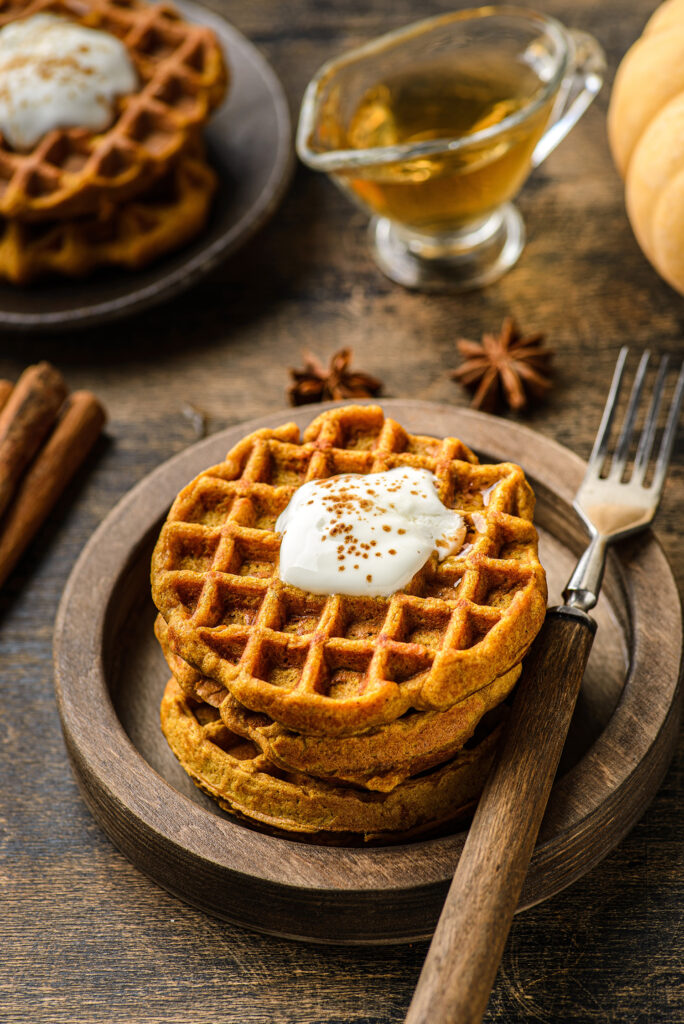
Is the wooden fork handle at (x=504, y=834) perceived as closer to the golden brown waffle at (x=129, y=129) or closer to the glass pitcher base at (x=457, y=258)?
the glass pitcher base at (x=457, y=258)

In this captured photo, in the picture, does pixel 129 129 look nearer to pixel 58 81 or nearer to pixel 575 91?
pixel 58 81

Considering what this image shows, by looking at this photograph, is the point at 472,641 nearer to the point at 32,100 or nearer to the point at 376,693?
the point at 376,693

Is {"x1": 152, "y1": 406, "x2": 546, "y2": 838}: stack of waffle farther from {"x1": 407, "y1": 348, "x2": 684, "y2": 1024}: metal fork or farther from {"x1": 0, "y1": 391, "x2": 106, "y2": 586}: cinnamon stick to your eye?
{"x1": 0, "y1": 391, "x2": 106, "y2": 586}: cinnamon stick

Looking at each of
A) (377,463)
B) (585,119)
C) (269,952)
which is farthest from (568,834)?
(585,119)

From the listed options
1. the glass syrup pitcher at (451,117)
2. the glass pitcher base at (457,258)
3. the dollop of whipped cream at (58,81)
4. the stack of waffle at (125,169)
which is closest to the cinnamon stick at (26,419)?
the stack of waffle at (125,169)

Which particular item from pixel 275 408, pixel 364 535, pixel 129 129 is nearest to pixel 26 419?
pixel 275 408

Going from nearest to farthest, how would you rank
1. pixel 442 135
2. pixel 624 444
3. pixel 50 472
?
pixel 624 444 < pixel 50 472 < pixel 442 135

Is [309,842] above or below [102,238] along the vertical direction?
below
